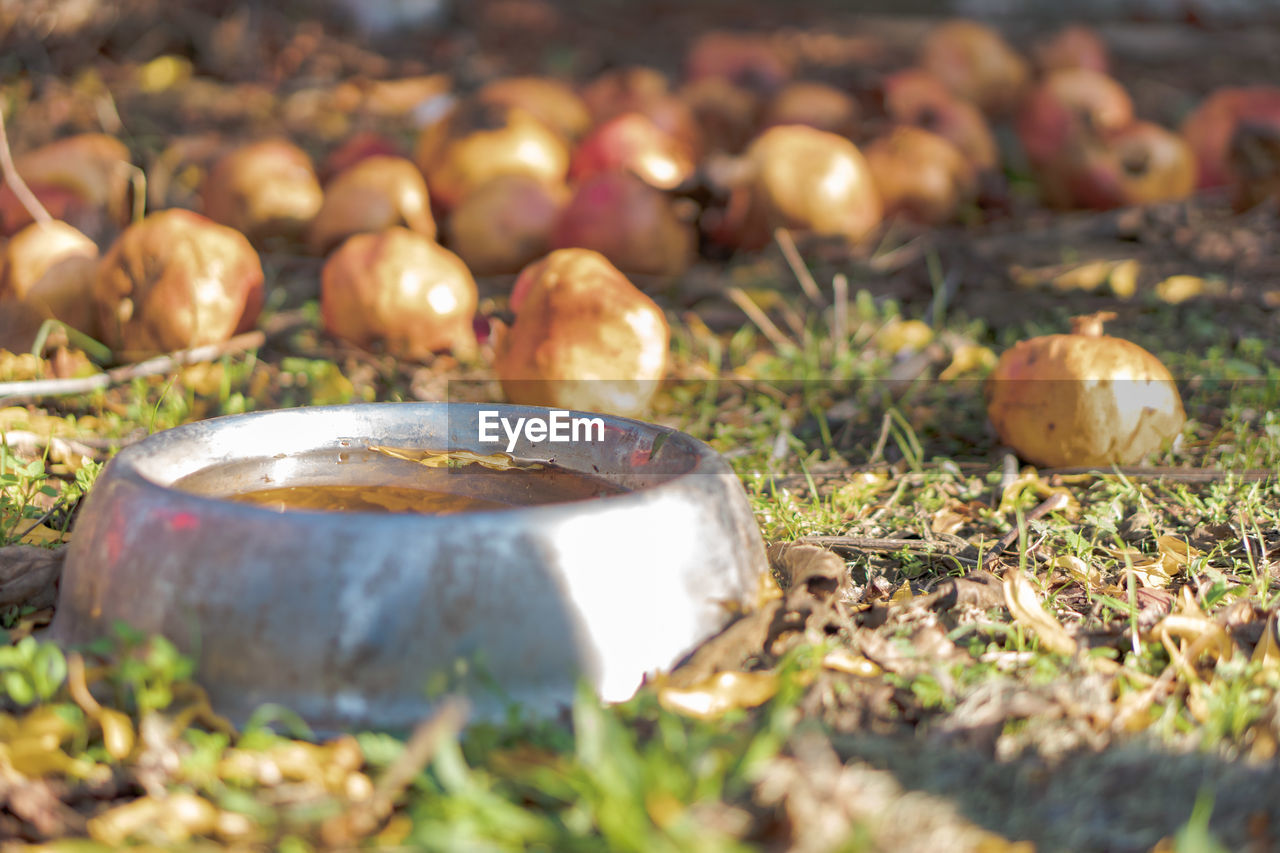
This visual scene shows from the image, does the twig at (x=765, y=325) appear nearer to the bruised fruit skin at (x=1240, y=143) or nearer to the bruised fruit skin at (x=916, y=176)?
the bruised fruit skin at (x=916, y=176)

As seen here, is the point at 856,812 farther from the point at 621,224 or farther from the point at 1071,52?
the point at 1071,52

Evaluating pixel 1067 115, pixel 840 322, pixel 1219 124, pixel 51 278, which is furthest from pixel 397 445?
pixel 1219 124

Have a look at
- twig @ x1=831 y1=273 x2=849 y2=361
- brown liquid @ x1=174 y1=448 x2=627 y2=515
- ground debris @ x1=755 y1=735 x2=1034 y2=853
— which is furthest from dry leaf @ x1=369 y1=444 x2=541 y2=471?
twig @ x1=831 y1=273 x2=849 y2=361

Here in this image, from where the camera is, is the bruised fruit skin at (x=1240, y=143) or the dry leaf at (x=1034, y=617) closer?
the dry leaf at (x=1034, y=617)

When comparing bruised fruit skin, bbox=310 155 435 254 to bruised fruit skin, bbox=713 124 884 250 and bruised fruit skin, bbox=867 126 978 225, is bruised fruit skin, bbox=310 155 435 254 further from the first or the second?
bruised fruit skin, bbox=867 126 978 225

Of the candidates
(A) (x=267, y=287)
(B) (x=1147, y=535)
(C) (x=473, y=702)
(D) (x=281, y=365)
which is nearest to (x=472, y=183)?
(A) (x=267, y=287)

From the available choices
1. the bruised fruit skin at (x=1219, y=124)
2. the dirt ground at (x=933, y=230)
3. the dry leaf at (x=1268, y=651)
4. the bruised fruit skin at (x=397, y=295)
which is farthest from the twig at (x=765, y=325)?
the bruised fruit skin at (x=1219, y=124)
